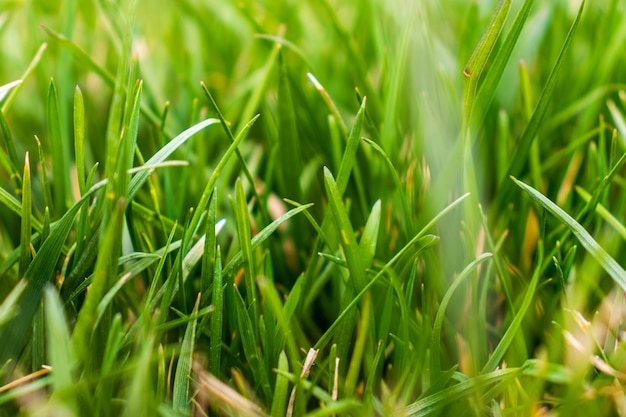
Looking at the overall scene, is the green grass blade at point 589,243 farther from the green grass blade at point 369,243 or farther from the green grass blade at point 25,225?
the green grass blade at point 25,225

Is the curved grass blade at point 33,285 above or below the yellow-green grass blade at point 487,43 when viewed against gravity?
below

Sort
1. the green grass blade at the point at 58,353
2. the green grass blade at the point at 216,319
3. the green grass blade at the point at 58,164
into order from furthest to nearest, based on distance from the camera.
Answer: the green grass blade at the point at 58,164 → the green grass blade at the point at 216,319 → the green grass blade at the point at 58,353

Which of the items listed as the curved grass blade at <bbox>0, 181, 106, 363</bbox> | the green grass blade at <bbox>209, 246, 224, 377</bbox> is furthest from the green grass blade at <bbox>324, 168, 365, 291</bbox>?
the curved grass blade at <bbox>0, 181, 106, 363</bbox>

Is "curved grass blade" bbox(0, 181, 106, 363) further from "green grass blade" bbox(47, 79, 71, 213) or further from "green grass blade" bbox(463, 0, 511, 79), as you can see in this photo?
"green grass blade" bbox(463, 0, 511, 79)

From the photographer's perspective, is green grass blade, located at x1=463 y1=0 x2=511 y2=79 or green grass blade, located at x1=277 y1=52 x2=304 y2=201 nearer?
green grass blade, located at x1=463 y1=0 x2=511 y2=79

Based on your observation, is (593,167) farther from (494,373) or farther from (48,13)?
(48,13)

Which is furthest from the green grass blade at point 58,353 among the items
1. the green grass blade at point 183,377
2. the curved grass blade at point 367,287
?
the curved grass blade at point 367,287

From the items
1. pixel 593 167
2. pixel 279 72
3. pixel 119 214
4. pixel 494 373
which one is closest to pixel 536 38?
pixel 593 167

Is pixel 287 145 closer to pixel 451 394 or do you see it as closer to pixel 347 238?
pixel 347 238
